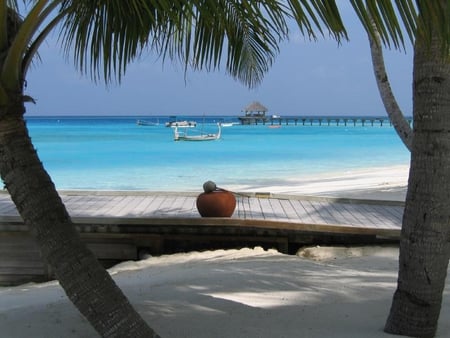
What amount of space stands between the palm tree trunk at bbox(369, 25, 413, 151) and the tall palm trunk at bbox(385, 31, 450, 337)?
3231 millimetres

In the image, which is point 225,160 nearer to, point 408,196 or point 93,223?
point 93,223

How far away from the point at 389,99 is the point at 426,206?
352 cm

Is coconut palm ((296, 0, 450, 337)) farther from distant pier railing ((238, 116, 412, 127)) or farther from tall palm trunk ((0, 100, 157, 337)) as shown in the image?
distant pier railing ((238, 116, 412, 127))

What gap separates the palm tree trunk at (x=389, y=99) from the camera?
19.1 ft

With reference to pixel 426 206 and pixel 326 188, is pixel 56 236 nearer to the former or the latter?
pixel 426 206

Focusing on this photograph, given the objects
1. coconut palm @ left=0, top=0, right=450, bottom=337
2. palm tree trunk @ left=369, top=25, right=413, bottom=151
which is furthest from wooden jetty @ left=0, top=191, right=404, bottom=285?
coconut palm @ left=0, top=0, right=450, bottom=337

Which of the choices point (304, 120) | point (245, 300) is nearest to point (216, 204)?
point (245, 300)

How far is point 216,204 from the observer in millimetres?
6977

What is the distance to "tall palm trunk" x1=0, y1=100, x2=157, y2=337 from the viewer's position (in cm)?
232

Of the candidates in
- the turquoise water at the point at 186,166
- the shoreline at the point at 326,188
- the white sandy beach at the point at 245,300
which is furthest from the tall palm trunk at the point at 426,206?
the turquoise water at the point at 186,166

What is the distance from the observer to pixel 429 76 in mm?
2629

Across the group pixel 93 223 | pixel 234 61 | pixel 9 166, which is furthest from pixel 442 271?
pixel 93 223

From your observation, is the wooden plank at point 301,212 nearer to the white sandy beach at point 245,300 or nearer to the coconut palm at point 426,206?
the white sandy beach at point 245,300

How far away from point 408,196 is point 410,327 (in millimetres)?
707
